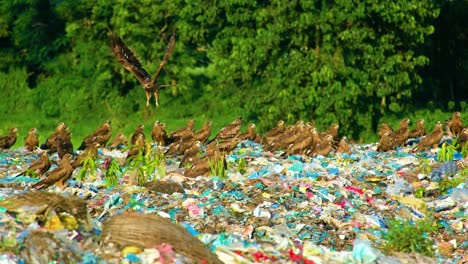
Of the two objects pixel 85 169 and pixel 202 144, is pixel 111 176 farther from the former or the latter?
pixel 202 144

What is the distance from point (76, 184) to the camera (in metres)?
15.3

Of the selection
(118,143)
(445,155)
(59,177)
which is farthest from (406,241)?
(118,143)

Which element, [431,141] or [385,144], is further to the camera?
[385,144]

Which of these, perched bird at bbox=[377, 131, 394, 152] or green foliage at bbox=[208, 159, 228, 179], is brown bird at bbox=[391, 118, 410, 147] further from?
green foliage at bbox=[208, 159, 228, 179]

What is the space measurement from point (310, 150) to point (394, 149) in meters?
2.72

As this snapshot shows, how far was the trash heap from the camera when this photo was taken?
893 centimetres

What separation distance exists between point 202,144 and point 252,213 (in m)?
9.30

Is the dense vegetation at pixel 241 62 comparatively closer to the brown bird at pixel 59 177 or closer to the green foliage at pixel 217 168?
Answer: the green foliage at pixel 217 168

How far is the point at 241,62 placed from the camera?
103ft

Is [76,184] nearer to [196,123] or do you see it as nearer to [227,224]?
[227,224]

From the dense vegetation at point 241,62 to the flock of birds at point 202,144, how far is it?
16.4ft

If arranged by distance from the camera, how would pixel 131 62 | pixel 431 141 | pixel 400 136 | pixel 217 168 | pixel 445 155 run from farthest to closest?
pixel 400 136 → pixel 431 141 → pixel 131 62 → pixel 445 155 → pixel 217 168

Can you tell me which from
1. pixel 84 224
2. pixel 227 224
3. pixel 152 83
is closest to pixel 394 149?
pixel 152 83

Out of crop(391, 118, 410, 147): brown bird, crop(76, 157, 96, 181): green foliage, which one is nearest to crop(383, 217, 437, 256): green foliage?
crop(76, 157, 96, 181): green foliage
